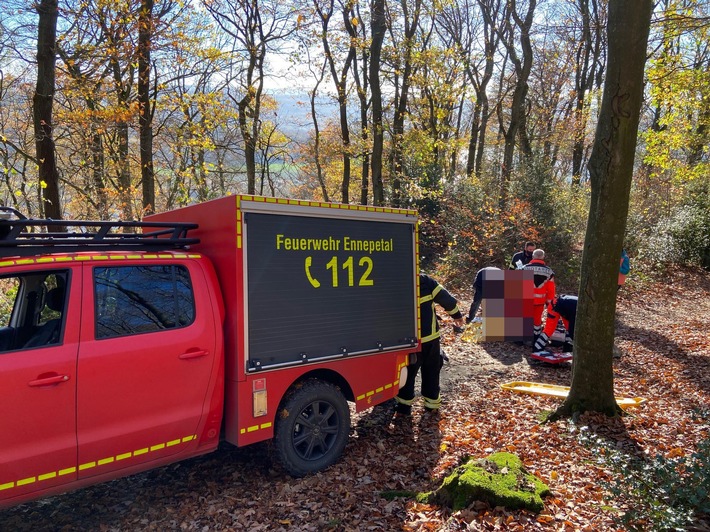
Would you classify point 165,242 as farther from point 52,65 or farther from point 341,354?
point 52,65

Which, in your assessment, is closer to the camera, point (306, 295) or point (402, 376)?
point (306, 295)

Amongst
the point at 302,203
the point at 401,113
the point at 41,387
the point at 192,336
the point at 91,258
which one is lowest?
the point at 41,387

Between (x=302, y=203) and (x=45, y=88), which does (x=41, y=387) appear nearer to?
(x=302, y=203)

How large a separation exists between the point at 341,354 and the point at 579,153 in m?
25.3

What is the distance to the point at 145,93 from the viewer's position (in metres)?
14.9

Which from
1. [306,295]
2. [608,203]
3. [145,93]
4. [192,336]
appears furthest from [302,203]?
[145,93]

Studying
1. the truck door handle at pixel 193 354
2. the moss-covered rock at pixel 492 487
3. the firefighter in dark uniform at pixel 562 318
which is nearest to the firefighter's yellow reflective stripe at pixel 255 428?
the truck door handle at pixel 193 354

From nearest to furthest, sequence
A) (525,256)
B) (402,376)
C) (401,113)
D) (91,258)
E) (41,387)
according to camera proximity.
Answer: (41,387), (91,258), (402,376), (525,256), (401,113)

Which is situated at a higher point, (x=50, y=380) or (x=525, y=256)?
(x=525, y=256)

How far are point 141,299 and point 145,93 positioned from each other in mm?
12840

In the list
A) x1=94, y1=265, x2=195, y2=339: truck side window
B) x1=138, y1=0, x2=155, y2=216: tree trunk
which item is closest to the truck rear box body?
x1=94, y1=265, x2=195, y2=339: truck side window

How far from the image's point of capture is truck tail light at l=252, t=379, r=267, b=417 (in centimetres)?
436

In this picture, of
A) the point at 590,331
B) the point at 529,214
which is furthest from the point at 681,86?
the point at 590,331

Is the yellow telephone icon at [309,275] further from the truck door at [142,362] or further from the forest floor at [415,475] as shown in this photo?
the forest floor at [415,475]
